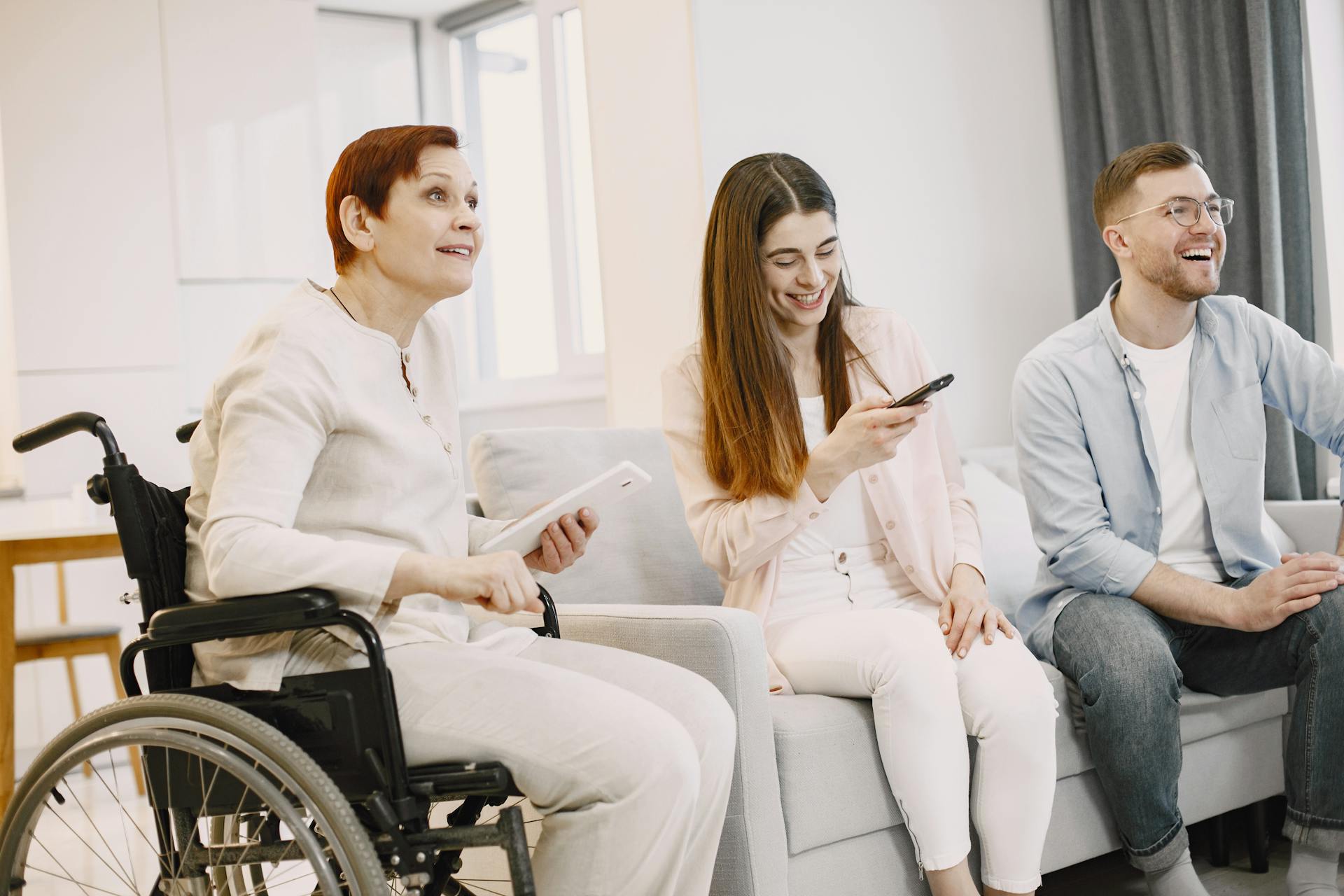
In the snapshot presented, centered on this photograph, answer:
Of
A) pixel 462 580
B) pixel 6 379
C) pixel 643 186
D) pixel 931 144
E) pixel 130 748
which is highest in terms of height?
pixel 931 144

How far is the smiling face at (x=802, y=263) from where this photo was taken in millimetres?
1968

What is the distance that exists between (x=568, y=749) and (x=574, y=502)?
35 centimetres

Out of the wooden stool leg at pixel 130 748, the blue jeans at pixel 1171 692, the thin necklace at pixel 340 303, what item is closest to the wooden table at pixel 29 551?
the wooden stool leg at pixel 130 748

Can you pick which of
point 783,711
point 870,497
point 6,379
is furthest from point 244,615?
point 6,379

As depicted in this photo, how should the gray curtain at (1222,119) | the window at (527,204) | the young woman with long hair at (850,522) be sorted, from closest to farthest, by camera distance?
1. the young woman with long hair at (850,522)
2. the gray curtain at (1222,119)
3. the window at (527,204)

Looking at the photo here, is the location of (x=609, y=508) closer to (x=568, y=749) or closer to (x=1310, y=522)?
(x=568, y=749)

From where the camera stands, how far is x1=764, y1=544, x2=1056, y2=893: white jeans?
170 centimetres

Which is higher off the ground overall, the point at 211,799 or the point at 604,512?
the point at 604,512

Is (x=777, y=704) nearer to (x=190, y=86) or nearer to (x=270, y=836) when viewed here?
(x=270, y=836)

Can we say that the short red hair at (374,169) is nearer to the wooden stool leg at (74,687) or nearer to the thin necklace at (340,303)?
the thin necklace at (340,303)

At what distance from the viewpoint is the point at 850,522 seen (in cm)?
201

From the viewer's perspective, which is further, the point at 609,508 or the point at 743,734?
the point at 609,508

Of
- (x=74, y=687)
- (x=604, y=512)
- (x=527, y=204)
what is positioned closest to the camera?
(x=604, y=512)

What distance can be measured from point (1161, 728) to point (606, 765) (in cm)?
100
